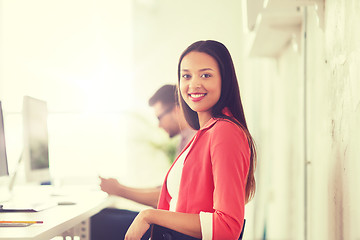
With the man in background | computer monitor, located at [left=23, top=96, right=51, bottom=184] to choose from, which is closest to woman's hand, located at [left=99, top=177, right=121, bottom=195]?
the man in background

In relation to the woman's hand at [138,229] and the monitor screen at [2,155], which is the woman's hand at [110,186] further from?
the woman's hand at [138,229]

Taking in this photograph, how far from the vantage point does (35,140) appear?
1896mm

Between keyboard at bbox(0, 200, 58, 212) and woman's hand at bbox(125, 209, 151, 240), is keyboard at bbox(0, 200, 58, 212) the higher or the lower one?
the lower one

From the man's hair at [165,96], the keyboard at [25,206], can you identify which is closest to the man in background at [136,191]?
the man's hair at [165,96]

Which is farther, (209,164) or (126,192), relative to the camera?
(126,192)

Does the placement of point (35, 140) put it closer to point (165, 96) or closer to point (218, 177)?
point (165, 96)

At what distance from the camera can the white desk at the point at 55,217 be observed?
3.46ft

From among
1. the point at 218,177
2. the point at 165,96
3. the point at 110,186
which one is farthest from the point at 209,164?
the point at 165,96

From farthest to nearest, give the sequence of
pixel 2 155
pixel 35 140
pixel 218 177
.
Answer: pixel 35 140, pixel 2 155, pixel 218 177

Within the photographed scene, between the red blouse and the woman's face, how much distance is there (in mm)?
68

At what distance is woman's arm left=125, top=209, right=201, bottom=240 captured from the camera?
996 mm

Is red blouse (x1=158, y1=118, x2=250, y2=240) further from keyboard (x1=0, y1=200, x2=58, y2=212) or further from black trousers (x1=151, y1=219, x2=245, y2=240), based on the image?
keyboard (x1=0, y1=200, x2=58, y2=212)

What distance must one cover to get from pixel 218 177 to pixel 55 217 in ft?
2.10

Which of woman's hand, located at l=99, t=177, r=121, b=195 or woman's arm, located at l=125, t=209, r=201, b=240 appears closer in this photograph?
woman's arm, located at l=125, t=209, r=201, b=240
